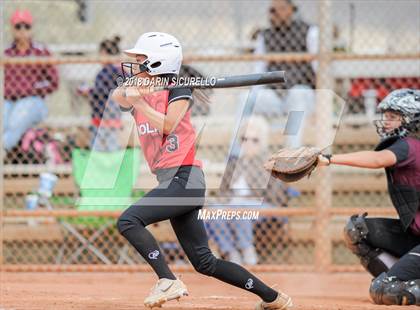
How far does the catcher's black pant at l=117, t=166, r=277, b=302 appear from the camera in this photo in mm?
5660

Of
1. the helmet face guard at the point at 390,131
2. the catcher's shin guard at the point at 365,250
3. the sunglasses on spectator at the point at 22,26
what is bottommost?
the catcher's shin guard at the point at 365,250

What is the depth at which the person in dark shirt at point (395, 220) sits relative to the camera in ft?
21.1

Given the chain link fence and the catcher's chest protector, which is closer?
the catcher's chest protector

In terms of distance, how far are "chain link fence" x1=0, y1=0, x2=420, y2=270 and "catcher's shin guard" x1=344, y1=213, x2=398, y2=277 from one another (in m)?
1.93

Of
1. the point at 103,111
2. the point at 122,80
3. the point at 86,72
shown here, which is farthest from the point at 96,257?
the point at 122,80

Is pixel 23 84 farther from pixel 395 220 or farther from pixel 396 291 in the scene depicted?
pixel 396 291

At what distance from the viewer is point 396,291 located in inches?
253

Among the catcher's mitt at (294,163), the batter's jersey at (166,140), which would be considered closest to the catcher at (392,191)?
the catcher's mitt at (294,163)

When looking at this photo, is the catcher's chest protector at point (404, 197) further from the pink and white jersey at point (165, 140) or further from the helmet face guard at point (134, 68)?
the helmet face guard at point (134, 68)

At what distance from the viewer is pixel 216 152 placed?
10367 mm

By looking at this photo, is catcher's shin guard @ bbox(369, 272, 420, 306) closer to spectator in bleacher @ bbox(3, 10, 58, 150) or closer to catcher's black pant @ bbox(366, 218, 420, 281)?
catcher's black pant @ bbox(366, 218, 420, 281)

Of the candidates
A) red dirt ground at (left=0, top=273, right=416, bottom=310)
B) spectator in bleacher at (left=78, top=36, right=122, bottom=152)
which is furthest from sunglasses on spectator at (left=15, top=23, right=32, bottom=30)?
red dirt ground at (left=0, top=273, right=416, bottom=310)

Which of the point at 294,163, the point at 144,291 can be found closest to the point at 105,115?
the point at 144,291

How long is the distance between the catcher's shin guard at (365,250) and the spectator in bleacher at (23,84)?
13.7 ft
